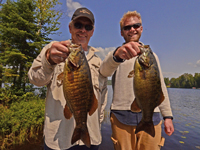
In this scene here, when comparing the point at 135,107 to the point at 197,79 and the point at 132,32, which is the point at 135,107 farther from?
the point at 197,79

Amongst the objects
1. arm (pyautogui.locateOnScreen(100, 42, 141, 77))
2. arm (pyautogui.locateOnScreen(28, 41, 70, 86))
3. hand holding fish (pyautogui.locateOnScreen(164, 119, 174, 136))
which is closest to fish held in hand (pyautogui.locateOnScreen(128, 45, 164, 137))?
arm (pyautogui.locateOnScreen(100, 42, 141, 77))

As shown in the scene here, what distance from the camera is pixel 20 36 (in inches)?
471

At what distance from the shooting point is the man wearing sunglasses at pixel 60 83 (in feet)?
7.47

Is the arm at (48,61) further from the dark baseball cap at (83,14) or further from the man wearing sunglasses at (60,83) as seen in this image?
the dark baseball cap at (83,14)

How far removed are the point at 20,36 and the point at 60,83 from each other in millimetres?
12111

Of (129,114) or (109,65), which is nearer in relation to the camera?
(109,65)

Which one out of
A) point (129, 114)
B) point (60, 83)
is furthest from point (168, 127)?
point (60, 83)

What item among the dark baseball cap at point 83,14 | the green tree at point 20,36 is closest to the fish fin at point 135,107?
the dark baseball cap at point 83,14

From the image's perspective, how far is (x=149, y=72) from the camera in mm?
2045

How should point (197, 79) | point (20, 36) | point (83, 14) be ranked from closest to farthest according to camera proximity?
point (83, 14)
point (20, 36)
point (197, 79)

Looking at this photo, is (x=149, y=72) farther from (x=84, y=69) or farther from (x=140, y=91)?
(x=84, y=69)

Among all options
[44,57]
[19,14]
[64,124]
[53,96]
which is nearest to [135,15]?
[44,57]

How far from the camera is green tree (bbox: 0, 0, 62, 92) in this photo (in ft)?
38.3

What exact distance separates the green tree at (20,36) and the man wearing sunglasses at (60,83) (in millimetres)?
10466
